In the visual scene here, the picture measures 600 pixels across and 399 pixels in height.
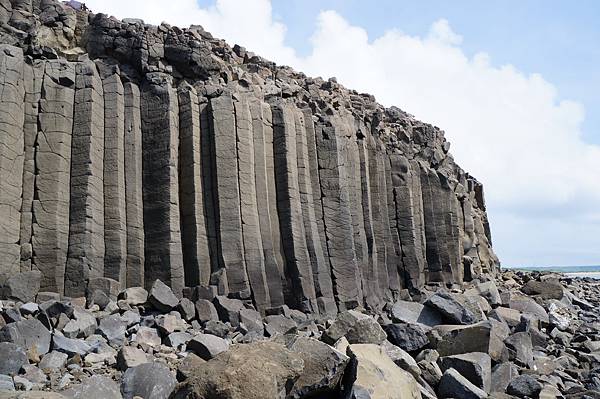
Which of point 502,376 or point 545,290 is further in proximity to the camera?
point 545,290

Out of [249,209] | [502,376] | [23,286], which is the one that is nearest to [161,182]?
[249,209]

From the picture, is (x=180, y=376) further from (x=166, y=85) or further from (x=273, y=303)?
(x=166, y=85)

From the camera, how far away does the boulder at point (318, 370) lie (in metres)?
6.74

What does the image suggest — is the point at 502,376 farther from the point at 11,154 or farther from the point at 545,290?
the point at 545,290

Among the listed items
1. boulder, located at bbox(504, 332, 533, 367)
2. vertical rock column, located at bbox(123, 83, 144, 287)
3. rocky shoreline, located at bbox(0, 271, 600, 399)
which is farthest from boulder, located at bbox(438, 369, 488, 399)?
vertical rock column, located at bbox(123, 83, 144, 287)

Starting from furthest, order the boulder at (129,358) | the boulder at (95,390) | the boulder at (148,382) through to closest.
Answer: the boulder at (129,358)
the boulder at (148,382)
the boulder at (95,390)

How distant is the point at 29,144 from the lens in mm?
12086

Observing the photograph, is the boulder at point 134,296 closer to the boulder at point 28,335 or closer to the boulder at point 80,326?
the boulder at point 80,326

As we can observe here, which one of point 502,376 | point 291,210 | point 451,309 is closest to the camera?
point 502,376

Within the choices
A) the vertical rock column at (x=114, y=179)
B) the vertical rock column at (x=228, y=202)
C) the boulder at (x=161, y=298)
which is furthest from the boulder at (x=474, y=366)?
the vertical rock column at (x=114, y=179)

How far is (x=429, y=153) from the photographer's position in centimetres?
2145

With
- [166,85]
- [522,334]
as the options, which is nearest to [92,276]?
[166,85]

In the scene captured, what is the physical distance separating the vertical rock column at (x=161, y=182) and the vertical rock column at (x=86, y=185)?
3.40ft

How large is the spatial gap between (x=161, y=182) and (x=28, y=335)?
5355 millimetres
